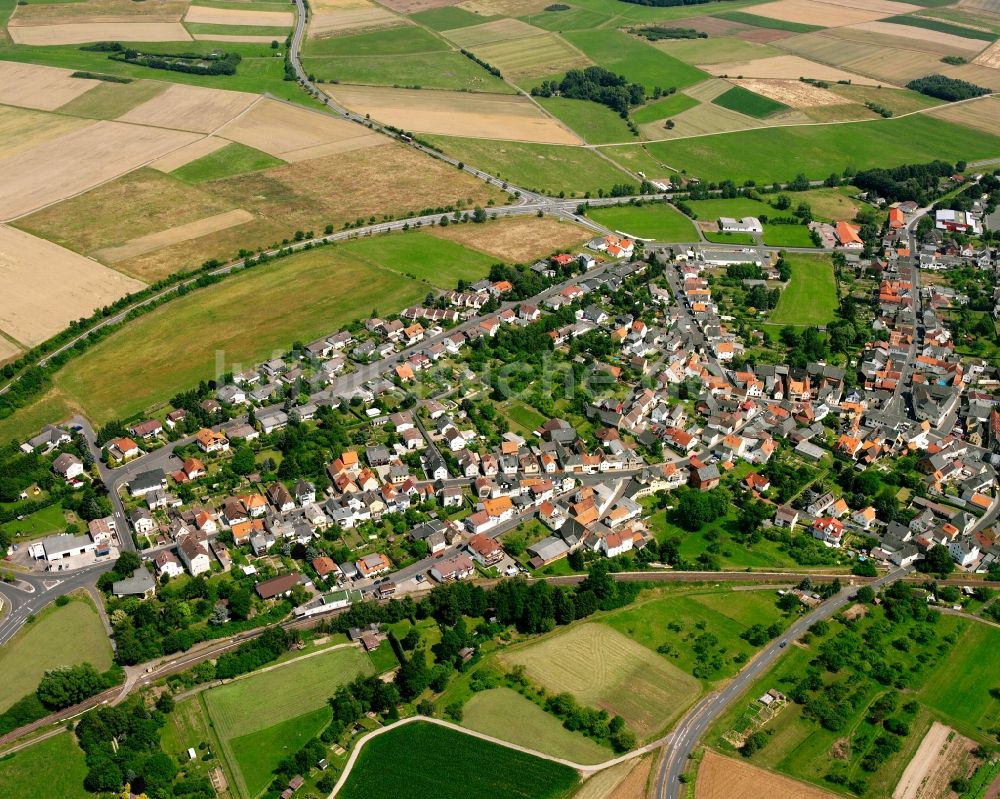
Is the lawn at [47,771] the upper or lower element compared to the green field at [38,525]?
lower

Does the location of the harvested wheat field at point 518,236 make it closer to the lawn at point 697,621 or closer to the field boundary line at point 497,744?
the lawn at point 697,621

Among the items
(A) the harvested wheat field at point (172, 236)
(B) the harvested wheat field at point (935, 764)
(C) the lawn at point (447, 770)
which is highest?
(A) the harvested wheat field at point (172, 236)

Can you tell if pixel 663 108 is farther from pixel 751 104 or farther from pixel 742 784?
pixel 742 784

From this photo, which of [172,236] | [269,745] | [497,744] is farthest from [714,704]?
[172,236]

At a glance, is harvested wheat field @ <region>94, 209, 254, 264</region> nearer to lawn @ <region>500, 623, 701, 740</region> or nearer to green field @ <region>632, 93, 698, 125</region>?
green field @ <region>632, 93, 698, 125</region>

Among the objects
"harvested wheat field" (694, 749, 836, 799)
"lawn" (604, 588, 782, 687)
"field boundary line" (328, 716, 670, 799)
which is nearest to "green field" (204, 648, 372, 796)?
"field boundary line" (328, 716, 670, 799)

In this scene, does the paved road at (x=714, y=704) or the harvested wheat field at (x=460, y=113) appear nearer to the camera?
the paved road at (x=714, y=704)

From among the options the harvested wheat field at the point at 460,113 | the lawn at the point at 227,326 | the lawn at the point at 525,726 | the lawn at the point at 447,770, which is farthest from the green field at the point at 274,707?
the harvested wheat field at the point at 460,113

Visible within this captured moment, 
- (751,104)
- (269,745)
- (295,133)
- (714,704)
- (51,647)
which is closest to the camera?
(269,745)
